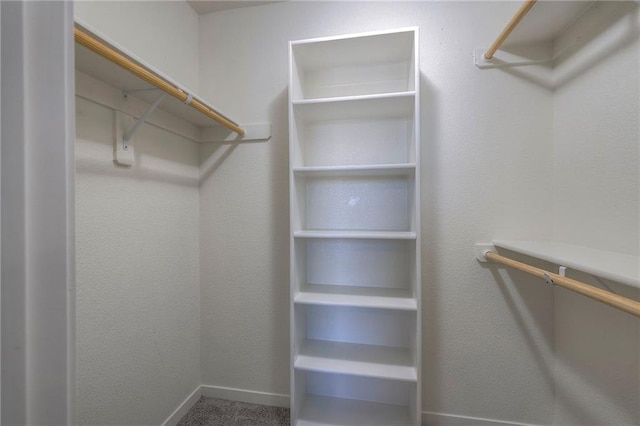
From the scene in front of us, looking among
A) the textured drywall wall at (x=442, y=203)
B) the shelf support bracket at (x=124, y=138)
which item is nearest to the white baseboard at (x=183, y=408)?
the textured drywall wall at (x=442, y=203)

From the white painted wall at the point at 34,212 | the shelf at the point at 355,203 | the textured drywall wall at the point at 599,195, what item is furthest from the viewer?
the shelf at the point at 355,203

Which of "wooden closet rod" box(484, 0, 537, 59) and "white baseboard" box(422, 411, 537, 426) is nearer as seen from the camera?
"wooden closet rod" box(484, 0, 537, 59)

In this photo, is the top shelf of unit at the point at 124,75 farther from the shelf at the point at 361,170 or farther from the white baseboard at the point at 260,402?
the white baseboard at the point at 260,402

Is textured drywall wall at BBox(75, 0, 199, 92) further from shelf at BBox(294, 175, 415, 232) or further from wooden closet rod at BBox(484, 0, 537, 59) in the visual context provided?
wooden closet rod at BBox(484, 0, 537, 59)

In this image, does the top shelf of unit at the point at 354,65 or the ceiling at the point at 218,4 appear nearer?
the top shelf of unit at the point at 354,65

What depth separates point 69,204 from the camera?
11.7 inches

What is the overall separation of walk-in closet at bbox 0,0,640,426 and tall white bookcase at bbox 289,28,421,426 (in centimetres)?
1

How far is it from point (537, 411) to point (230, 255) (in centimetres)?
179

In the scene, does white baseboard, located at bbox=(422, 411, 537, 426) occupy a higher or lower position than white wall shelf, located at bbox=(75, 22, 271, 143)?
lower

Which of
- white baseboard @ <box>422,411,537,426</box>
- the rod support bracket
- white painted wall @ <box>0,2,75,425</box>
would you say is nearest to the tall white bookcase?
white baseboard @ <box>422,411,537,426</box>

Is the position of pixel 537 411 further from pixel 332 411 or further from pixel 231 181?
pixel 231 181

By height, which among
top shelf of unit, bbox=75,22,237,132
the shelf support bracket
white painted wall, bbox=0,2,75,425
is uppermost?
top shelf of unit, bbox=75,22,237,132

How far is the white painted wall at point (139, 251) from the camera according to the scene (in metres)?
0.92

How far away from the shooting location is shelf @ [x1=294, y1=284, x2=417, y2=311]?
3.69 feet
